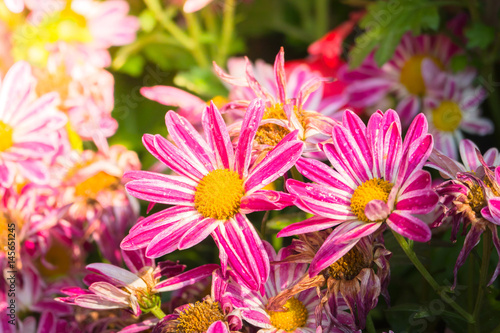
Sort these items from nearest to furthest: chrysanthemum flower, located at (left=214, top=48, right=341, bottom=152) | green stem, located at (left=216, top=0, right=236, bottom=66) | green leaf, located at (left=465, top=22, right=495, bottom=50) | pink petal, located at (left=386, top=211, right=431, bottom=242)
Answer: pink petal, located at (left=386, top=211, right=431, bottom=242), chrysanthemum flower, located at (left=214, top=48, right=341, bottom=152), green leaf, located at (left=465, top=22, right=495, bottom=50), green stem, located at (left=216, top=0, right=236, bottom=66)

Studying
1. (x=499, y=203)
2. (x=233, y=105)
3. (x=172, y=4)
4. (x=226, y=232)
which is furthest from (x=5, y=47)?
(x=499, y=203)

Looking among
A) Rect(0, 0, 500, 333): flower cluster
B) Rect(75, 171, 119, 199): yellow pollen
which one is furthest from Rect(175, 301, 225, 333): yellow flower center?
Rect(75, 171, 119, 199): yellow pollen

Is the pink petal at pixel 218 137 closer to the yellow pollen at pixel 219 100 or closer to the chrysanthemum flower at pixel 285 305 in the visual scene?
the chrysanthemum flower at pixel 285 305

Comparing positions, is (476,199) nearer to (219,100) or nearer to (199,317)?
(199,317)

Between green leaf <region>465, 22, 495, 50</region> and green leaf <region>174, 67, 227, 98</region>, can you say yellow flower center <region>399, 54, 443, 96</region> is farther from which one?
green leaf <region>174, 67, 227, 98</region>

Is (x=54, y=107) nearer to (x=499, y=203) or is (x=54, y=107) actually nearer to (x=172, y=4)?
(x=172, y=4)

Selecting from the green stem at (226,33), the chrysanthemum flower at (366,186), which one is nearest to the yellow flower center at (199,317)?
the chrysanthemum flower at (366,186)
